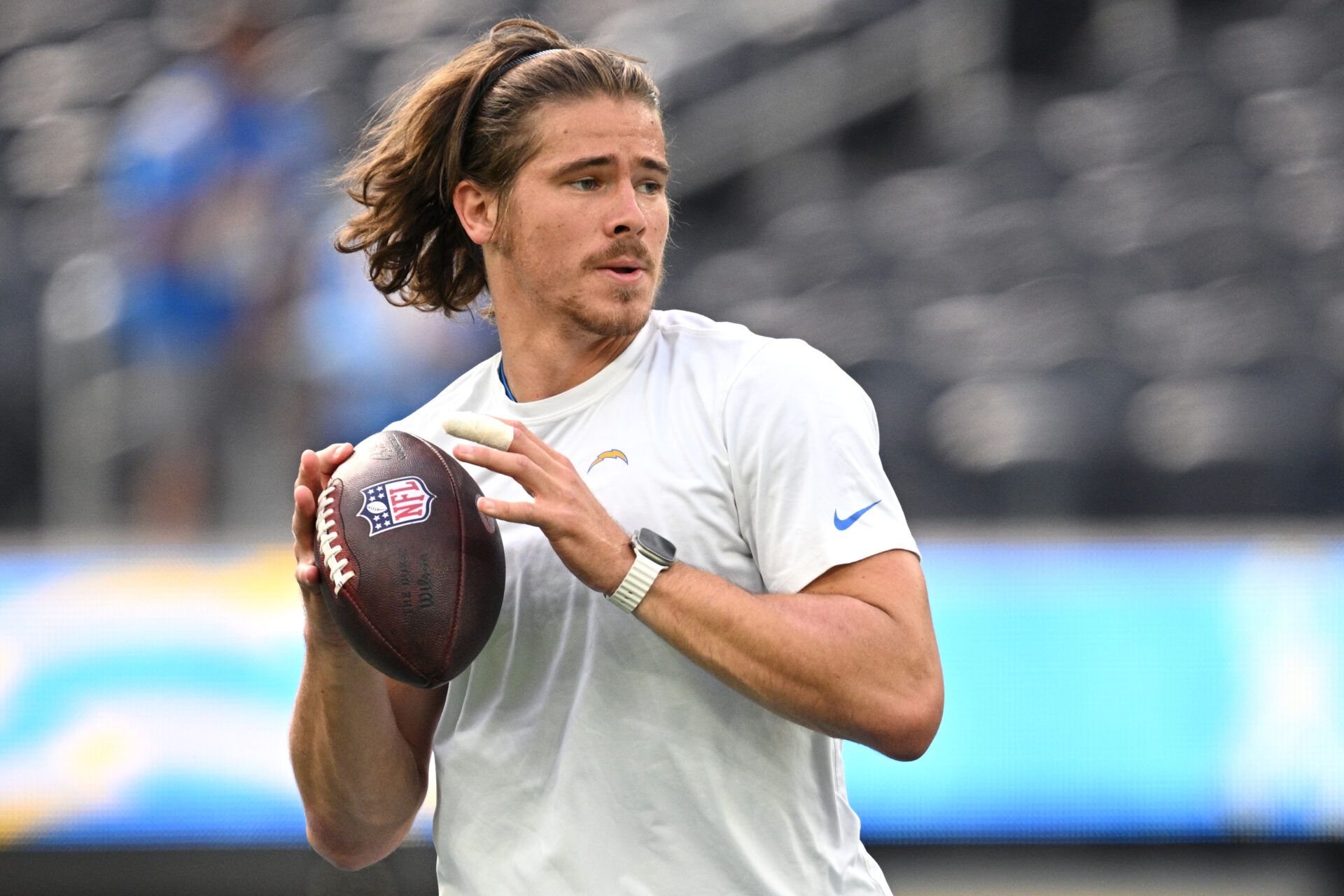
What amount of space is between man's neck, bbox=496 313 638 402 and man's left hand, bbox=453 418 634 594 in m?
0.36

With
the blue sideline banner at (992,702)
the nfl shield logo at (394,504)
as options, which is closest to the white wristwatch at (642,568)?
the nfl shield logo at (394,504)

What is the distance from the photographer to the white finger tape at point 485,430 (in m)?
1.53

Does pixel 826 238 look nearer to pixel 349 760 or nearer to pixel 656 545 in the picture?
pixel 349 760

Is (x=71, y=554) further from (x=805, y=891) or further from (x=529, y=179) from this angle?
(x=805, y=891)

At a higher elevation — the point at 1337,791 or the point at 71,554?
the point at 71,554

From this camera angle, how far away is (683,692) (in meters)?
1.65

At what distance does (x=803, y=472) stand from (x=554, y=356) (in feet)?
1.46

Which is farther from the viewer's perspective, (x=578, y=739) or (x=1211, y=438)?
(x=1211, y=438)

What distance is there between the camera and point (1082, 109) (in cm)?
513

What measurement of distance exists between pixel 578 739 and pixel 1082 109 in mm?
4160

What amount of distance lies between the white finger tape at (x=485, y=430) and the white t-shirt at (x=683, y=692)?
0.20 metres

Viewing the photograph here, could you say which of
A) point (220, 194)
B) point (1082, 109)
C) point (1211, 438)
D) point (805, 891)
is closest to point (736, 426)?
point (805, 891)

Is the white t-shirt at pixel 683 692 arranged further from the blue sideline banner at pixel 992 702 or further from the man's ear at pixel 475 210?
the blue sideline banner at pixel 992 702

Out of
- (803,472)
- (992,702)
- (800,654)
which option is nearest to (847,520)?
(803,472)
